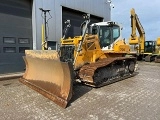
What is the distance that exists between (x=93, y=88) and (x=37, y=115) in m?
2.61

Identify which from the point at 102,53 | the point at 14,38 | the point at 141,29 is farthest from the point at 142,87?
the point at 141,29

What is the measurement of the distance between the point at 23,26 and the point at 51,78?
4792mm

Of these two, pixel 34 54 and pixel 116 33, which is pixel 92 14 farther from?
pixel 34 54

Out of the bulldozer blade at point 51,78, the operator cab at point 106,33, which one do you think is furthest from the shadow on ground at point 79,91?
the operator cab at point 106,33

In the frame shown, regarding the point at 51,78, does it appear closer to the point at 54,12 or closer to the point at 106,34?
the point at 106,34

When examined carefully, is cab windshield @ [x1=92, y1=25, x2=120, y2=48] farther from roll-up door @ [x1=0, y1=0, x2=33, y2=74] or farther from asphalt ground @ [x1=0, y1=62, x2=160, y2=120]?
roll-up door @ [x1=0, y1=0, x2=33, y2=74]

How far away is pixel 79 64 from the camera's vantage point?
22.5 feet

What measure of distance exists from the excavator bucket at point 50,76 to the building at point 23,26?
2.43 metres

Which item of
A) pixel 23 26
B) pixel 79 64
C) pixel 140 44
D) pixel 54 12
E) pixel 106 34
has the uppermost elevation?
pixel 54 12

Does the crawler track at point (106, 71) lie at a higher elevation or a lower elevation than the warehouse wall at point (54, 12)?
lower

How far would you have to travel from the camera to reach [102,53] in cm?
784

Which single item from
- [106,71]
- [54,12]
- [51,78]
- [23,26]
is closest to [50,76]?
[51,78]

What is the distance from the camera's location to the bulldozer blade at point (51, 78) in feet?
15.6

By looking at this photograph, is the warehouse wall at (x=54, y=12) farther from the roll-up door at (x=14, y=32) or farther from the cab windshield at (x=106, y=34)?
the cab windshield at (x=106, y=34)
